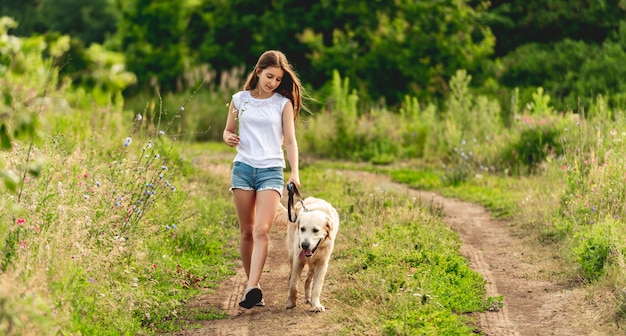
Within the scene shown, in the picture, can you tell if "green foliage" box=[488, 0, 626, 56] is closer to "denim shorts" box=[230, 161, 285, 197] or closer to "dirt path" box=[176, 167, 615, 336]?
"dirt path" box=[176, 167, 615, 336]

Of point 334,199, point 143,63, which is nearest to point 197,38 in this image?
point 143,63

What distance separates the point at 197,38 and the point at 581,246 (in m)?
19.1

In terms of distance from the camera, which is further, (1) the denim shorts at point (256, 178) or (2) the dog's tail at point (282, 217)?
(2) the dog's tail at point (282, 217)

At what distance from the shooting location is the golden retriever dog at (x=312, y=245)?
687 cm

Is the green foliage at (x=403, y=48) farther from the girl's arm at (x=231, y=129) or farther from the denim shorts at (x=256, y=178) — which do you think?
the denim shorts at (x=256, y=178)

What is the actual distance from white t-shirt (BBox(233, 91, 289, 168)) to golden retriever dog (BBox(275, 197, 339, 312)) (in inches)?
21.6

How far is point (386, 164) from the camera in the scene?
17.0 metres

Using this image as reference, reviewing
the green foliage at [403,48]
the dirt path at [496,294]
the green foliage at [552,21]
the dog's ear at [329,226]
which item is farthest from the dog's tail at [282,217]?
the green foliage at [552,21]

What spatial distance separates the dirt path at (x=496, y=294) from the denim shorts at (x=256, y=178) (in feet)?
3.58

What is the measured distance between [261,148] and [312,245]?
0.98 meters

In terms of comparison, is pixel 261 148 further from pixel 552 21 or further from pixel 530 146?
pixel 552 21

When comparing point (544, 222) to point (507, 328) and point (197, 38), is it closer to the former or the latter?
point (507, 328)

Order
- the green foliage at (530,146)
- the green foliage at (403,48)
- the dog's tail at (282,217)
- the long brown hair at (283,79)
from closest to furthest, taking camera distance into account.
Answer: the long brown hair at (283,79) → the dog's tail at (282,217) → the green foliage at (530,146) → the green foliage at (403,48)

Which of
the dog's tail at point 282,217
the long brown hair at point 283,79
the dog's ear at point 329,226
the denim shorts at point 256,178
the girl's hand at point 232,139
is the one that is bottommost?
the dog's tail at point 282,217
